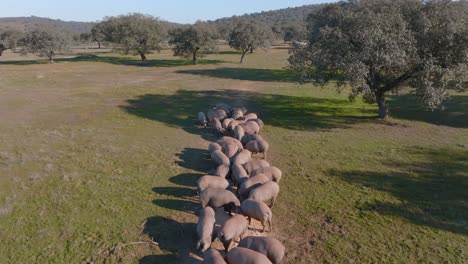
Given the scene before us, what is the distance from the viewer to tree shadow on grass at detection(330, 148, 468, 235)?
12227mm

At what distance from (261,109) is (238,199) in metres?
16.1

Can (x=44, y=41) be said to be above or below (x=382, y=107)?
above

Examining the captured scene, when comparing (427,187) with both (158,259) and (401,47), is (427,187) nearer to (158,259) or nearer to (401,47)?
(401,47)

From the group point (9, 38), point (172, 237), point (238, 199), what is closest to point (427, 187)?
point (238, 199)

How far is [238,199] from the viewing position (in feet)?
42.4

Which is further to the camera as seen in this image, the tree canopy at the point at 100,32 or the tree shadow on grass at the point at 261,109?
the tree canopy at the point at 100,32

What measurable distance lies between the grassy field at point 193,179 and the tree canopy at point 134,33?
34591 millimetres

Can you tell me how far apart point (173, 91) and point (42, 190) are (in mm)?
22450

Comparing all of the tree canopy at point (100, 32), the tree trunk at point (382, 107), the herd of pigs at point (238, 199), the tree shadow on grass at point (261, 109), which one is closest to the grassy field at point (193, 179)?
the tree shadow on grass at point (261, 109)

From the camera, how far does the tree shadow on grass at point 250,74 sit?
44438 mm

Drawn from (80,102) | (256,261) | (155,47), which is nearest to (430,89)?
(256,261)

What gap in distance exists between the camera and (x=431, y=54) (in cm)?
2155

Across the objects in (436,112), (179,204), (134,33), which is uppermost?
(134,33)

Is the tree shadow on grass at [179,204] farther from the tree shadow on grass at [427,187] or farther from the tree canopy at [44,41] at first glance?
the tree canopy at [44,41]
